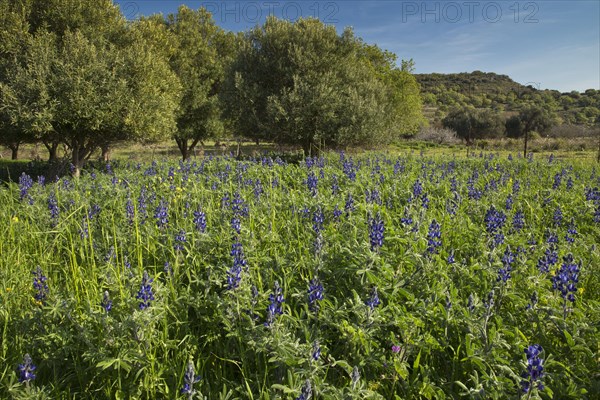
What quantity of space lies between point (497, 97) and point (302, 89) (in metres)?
103

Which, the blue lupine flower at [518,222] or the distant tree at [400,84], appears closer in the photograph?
the blue lupine flower at [518,222]

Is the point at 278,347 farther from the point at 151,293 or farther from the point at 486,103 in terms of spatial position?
the point at 486,103

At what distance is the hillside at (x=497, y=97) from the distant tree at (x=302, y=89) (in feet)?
212

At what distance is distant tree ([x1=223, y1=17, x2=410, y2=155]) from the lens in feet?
59.4

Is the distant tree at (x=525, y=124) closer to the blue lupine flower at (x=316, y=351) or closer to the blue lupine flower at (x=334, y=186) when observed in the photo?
the blue lupine flower at (x=334, y=186)

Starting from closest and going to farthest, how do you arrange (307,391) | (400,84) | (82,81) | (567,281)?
1. (307,391)
2. (567,281)
3. (82,81)
4. (400,84)

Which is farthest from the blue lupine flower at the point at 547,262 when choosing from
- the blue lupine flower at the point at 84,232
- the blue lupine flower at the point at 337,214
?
the blue lupine flower at the point at 84,232

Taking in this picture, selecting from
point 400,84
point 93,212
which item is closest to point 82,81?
point 93,212

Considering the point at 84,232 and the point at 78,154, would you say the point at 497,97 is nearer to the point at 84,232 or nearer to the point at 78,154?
the point at 78,154

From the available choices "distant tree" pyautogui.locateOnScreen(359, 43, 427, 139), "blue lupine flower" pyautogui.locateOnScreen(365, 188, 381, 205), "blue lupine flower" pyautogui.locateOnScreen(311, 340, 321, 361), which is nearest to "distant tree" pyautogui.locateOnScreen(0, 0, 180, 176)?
"blue lupine flower" pyautogui.locateOnScreen(365, 188, 381, 205)

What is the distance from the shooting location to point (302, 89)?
18047 millimetres

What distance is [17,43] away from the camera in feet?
45.7

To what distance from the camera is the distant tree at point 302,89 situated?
1809cm

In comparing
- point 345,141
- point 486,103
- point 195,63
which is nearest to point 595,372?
point 345,141
